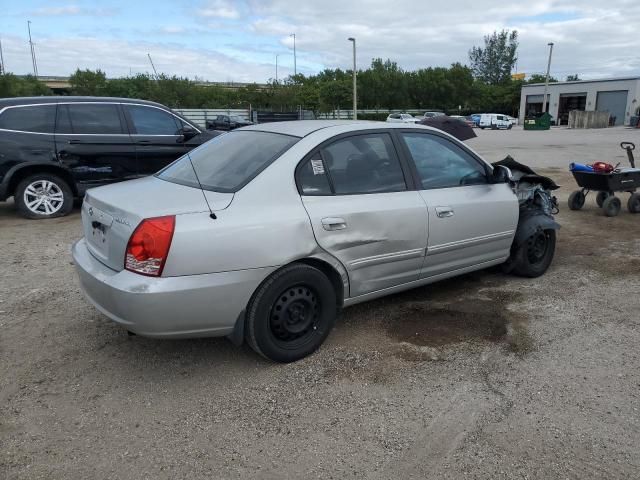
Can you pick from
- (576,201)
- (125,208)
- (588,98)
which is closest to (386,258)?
(125,208)

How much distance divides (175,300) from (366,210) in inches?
59.0

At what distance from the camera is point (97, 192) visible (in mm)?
3754

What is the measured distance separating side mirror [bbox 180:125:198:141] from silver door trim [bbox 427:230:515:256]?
238 inches

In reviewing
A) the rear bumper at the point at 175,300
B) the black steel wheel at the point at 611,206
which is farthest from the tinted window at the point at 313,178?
the black steel wheel at the point at 611,206

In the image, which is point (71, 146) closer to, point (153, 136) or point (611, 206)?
point (153, 136)

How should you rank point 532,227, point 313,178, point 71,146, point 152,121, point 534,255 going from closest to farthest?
point 313,178
point 532,227
point 534,255
point 71,146
point 152,121

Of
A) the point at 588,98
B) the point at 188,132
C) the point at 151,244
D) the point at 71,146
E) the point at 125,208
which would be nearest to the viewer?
the point at 151,244

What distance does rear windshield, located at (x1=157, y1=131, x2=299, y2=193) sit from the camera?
11.6 feet

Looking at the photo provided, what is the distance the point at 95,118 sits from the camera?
27.0 feet

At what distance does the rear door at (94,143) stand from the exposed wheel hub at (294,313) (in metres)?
5.85

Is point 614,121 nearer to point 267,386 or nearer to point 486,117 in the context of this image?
point 486,117

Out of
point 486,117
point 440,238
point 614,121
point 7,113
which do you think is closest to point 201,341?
point 440,238

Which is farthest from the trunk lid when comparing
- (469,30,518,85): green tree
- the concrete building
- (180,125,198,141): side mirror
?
(469,30,518,85): green tree

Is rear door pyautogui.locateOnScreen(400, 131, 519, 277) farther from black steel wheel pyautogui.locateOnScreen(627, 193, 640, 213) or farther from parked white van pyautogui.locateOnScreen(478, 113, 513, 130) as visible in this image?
parked white van pyautogui.locateOnScreen(478, 113, 513, 130)
